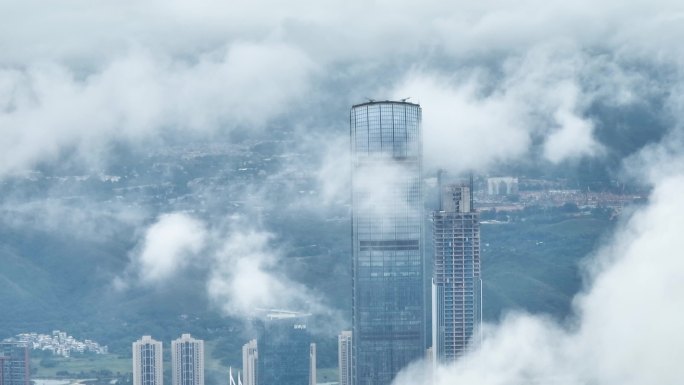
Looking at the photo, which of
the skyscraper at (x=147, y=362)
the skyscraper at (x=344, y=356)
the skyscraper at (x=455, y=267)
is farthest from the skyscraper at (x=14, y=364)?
the skyscraper at (x=455, y=267)

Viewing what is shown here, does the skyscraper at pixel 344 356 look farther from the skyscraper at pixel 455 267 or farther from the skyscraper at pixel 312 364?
the skyscraper at pixel 455 267

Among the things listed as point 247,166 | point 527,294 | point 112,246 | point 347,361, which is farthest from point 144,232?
point 527,294

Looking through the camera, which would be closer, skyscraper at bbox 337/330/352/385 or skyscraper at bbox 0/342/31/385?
skyscraper at bbox 337/330/352/385

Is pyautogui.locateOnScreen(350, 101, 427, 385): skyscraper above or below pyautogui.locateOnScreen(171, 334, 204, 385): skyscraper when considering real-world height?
above

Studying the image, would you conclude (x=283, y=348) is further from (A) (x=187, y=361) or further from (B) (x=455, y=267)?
(B) (x=455, y=267)

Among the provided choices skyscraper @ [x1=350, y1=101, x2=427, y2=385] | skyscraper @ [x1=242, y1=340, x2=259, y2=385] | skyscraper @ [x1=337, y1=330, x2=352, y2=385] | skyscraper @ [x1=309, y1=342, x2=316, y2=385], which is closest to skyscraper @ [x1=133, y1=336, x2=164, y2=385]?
skyscraper @ [x1=242, y1=340, x2=259, y2=385]

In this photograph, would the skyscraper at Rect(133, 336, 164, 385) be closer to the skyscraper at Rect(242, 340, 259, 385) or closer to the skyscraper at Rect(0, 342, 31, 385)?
the skyscraper at Rect(242, 340, 259, 385)
